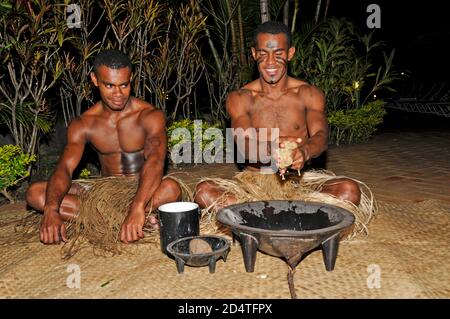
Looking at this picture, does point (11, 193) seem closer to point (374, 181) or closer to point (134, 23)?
point (134, 23)

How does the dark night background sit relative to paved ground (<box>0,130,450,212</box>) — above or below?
above

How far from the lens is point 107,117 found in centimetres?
288

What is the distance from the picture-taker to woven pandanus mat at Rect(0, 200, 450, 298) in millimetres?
1909

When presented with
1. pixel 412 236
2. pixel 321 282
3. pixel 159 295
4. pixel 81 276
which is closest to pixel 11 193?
pixel 81 276

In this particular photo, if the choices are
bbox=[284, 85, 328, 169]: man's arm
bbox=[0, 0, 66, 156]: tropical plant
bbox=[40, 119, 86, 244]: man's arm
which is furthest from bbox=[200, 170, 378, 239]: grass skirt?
bbox=[0, 0, 66, 156]: tropical plant

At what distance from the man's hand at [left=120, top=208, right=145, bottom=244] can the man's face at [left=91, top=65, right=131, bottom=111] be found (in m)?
0.73

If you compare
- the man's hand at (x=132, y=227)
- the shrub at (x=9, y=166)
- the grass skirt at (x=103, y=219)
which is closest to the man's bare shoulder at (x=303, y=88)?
the grass skirt at (x=103, y=219)

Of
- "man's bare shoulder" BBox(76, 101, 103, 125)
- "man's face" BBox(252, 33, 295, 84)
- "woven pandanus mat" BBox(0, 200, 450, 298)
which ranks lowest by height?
"woven pandanus mat" BBox(0, 200, 450, 298)

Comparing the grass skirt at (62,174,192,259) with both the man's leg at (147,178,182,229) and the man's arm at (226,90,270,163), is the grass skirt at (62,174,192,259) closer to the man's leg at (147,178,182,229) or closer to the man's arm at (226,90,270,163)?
the man's leg at (147,178,182,229)

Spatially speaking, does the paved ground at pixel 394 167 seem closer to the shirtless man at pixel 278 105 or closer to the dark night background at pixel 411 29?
the shirtless man at pixel 278 105

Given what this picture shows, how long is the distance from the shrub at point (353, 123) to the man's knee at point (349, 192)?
3729 millimetres

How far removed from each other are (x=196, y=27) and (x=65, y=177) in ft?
9.62

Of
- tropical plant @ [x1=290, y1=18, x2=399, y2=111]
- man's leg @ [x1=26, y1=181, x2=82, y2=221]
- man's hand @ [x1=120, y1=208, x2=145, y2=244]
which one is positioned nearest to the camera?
man's hand @ [x1=120, y1=208, x2=145, y2=244]

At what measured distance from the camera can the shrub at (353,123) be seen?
20.6 feet
